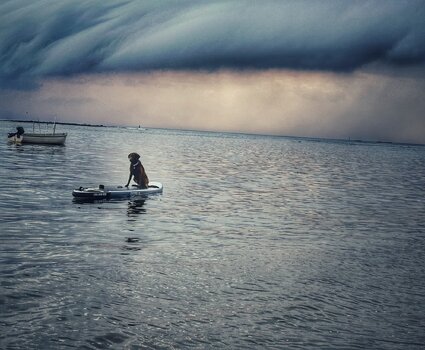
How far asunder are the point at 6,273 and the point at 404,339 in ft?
32.3

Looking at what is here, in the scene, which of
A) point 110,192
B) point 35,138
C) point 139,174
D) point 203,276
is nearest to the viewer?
point 203,276

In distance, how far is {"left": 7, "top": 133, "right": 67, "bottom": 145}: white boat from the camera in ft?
236

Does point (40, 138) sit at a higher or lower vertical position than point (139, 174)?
higher

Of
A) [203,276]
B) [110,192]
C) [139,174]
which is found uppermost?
[139,174]

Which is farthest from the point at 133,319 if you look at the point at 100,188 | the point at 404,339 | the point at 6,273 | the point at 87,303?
the point at 100,188

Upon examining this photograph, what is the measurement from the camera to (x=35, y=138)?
239 ft

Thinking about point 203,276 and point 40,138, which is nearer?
point 203,276

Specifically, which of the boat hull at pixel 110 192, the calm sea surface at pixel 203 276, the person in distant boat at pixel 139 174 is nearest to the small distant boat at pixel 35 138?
the person in distant boat at pixel 139 174

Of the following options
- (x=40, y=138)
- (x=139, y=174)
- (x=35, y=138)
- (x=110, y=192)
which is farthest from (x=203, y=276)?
(x=40, y=138)

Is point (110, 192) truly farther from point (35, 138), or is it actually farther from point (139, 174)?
→ point (35, 138)

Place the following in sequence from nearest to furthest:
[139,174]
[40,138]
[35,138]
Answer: [139,174] → [35,138] → [40,138]

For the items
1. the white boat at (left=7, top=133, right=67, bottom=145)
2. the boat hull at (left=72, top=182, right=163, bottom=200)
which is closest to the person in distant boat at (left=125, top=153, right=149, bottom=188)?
the boat hull at (left=72, top=182, right=163, bottom=200)

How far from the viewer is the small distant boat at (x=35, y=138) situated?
2809 inches

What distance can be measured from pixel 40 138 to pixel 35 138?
31.3 inches
